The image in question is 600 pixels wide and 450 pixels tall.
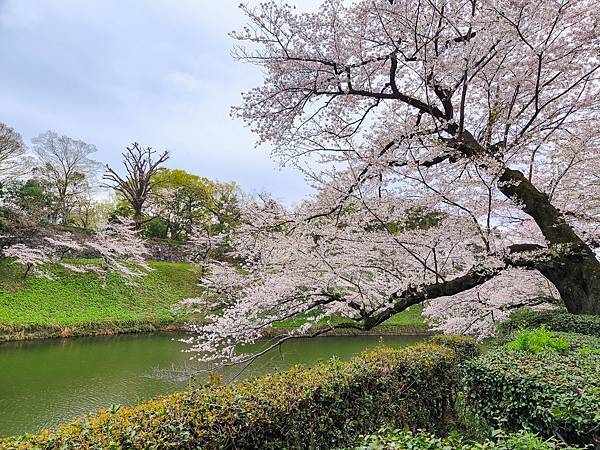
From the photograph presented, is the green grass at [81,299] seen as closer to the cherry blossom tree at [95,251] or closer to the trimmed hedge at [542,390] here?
the cherry blossom tree at [95,251]

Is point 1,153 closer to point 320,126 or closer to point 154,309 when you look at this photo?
point 154,309

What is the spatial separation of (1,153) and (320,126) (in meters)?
18.4

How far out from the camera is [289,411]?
2344 millimetres

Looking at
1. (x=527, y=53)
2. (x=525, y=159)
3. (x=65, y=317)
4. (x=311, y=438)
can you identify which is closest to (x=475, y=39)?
(x=527, y=53)

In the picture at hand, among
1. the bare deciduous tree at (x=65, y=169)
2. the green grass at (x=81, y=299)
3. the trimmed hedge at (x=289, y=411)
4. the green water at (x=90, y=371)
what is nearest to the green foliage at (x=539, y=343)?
the trimmed hedge at (x=289, y=411)

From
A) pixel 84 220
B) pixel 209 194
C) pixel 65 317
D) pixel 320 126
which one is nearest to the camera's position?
pixel 320 126

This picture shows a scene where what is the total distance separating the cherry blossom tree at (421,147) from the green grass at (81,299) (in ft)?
31.4

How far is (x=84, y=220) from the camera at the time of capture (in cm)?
2588

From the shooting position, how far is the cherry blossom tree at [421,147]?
417cm

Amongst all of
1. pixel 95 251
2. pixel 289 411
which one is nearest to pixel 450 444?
pixel 289 411

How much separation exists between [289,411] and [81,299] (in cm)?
1429

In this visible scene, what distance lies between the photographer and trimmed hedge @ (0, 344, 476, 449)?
5.84 feet

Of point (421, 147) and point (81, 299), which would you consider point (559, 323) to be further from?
point (81, 299)

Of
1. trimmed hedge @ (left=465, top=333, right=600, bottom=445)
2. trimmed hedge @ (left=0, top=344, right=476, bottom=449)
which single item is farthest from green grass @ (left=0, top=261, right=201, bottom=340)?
trimmed hedge @ (left=465, top=333, right=600, bottom=445)
